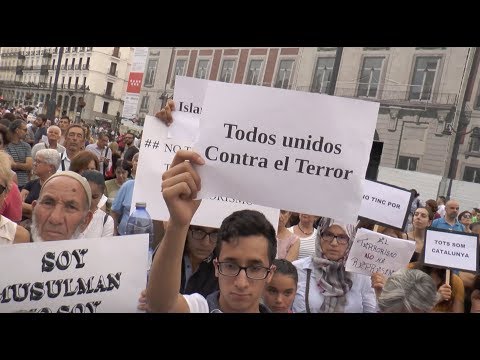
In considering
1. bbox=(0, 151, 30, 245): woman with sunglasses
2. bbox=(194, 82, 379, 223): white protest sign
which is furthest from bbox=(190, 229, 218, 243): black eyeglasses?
bbox=(194, 82, 379, 223): white protest sign

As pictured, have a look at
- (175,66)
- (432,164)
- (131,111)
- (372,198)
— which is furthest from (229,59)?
(372,198)

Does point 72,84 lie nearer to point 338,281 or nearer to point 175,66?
point 175,66

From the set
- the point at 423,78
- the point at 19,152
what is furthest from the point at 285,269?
the point at 423,78

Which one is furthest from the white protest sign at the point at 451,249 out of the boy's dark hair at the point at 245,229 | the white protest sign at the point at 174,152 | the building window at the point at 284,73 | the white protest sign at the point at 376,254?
the building window at the point at 284,73

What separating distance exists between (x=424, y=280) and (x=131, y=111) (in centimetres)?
723

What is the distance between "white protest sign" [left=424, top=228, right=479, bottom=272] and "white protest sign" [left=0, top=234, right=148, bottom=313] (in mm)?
2195

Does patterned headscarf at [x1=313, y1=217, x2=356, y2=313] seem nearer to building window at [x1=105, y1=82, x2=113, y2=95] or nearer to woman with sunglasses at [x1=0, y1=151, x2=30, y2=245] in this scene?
woman with sunglasses at [x1=0, y1=151, x2=30, y2=245]

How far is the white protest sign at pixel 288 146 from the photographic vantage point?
1883 millimetres

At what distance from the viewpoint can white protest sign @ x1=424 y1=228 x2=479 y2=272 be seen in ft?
12.0

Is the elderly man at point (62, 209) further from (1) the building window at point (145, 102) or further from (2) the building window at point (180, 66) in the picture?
(1) the building window at point (145, 102)

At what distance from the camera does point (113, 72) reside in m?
68.8

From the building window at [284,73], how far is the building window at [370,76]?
4.35 m

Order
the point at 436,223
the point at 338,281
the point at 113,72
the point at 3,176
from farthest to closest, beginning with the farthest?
the point at 113,72, the point at 436,223, the point at 338,281, the point at 3,176

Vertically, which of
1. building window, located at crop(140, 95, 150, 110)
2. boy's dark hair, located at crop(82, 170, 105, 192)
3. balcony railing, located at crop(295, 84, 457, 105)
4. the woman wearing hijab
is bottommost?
the woman wearing hijab
